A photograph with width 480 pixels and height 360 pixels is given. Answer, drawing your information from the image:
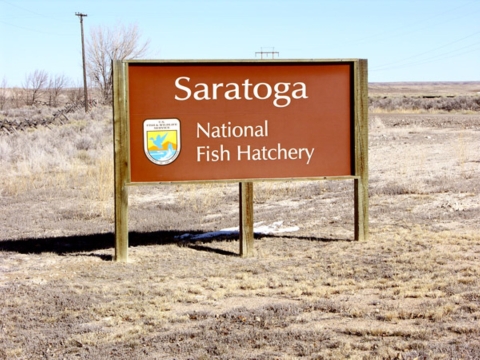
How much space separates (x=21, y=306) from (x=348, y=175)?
14.2 ft

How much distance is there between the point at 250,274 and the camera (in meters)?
7.09

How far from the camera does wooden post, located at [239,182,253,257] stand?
8133 millimetres

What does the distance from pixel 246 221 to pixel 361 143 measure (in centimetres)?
178

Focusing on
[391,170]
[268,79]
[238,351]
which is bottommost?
[238,351]

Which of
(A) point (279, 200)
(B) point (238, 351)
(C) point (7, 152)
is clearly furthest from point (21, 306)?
(C) point (7, 152)

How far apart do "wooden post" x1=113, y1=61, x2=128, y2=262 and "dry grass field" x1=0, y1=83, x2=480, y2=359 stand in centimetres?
28

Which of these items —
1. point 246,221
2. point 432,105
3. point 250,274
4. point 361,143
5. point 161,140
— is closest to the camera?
point 250,274

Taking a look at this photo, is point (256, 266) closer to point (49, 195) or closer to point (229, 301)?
point (229, 301)

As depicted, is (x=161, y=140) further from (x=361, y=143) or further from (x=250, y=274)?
(x=361, y=143)

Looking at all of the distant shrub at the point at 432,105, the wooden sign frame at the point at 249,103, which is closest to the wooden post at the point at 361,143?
the wooden sign frame at the point at 249,103

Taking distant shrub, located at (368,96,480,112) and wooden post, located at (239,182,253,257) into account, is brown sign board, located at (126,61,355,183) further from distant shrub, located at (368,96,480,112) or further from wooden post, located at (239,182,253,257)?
distant shrub, located at (368,96,480,112)

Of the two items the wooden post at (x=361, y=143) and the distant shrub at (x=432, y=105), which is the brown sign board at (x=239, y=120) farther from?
the distant shrub at (x=432, y=105)

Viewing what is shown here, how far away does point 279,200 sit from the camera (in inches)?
479

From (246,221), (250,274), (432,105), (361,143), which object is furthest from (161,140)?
(432,105)
